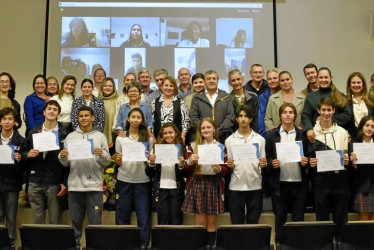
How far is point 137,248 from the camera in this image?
3.60m

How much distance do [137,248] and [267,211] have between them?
2.56m

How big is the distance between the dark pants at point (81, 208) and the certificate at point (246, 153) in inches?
65.3

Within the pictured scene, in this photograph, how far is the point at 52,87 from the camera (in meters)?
6.69

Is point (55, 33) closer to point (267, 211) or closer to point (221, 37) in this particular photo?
point (221, 37)

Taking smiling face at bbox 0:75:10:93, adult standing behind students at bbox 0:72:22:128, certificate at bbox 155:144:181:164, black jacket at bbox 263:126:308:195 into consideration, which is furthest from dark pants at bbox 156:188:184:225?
smiling face at bbox 0:75:10:93

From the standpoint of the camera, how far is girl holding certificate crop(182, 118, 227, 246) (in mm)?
4922

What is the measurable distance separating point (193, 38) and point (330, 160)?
14.5ft

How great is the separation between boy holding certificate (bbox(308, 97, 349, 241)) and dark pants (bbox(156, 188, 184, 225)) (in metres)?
→ 1.56

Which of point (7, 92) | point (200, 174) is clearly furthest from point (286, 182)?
point (7, 92)

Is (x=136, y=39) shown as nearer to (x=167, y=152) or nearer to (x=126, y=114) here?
(x=126, y=114)

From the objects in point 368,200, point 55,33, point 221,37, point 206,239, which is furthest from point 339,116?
point 55,33

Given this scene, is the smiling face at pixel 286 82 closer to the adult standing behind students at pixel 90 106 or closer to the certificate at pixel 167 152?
the certificate at pixel 167 152

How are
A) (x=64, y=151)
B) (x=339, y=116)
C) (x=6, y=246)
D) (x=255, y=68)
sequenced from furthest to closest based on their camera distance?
(x=255, y=68)
(x=339, y=116)
(x=64, y=151)
(x=6, y=246)

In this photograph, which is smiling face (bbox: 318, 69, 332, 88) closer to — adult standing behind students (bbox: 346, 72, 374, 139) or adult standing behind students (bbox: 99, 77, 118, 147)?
adult standing behind students (bbox: 346, 72, 374, 139)
